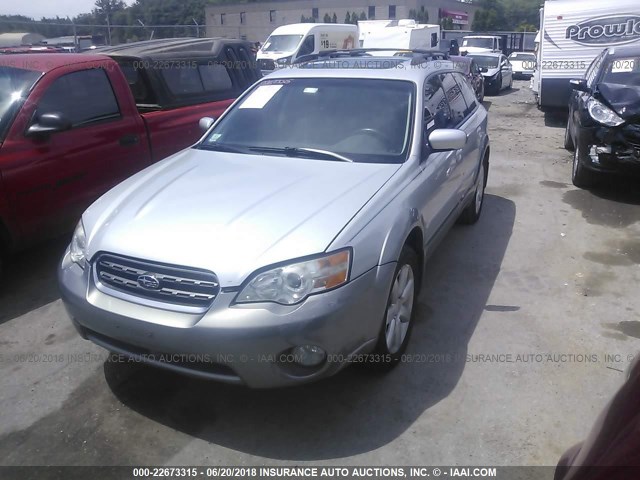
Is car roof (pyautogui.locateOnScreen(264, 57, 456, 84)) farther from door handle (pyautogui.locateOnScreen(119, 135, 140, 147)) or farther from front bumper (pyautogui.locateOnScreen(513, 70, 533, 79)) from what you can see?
front bumper (pyautogui.locateOnScreen(513, 70, 533, 79))

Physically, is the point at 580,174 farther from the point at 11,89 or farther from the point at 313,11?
the point at 313,11

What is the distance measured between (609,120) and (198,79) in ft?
15.0

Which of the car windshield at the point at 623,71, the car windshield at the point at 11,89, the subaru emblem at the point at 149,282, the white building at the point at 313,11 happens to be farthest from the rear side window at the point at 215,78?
the white building at the point at 313,11

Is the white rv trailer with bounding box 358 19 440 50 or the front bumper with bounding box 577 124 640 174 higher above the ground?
the white rv trailer with bounding box 358 19 440 50

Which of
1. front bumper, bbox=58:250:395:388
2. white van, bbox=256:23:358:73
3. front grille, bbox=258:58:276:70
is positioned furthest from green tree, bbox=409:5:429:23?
front bumper, bbox=58:250:395:388

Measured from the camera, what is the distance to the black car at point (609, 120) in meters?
6.20

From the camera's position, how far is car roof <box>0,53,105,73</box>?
468 centimetres

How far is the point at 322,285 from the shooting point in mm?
2623

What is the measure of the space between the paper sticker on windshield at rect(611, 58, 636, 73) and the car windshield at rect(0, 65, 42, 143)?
21.7ft

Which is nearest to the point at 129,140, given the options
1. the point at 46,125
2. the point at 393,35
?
the point at 46,125

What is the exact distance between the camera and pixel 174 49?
20.0 ft

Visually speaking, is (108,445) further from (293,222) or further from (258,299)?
(293,222)

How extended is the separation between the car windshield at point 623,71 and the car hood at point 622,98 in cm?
27

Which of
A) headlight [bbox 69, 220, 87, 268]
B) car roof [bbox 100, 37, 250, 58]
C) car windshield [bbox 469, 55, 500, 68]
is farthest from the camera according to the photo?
car windshield [bbox 469, 55, 500, 68]
